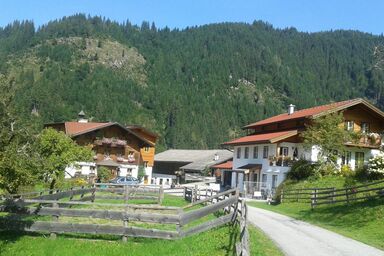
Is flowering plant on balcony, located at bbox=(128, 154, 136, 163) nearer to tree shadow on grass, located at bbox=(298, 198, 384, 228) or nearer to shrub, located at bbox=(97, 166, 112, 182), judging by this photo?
shrub, located at bbox=(97, 166, 112, 182)

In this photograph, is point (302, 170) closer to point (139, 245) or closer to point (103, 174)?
point (139, 245)

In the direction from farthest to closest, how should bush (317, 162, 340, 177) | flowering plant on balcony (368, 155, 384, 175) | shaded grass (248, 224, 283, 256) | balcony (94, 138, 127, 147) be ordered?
balcony (94, 138, 127, 147) < bush (317, 162, 340, 177) < flowering plant on balcony (368, 155, 384, 175) < shaded grass (248, 224, 283, 256)

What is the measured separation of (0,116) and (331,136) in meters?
30.4

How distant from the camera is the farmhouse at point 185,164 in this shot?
8000 cm

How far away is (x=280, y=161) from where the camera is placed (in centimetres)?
4894

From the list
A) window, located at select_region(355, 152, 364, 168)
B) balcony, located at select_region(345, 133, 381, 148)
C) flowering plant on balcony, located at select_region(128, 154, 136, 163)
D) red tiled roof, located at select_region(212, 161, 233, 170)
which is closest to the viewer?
balcony, located at select_region(345, 133, 381, 148)

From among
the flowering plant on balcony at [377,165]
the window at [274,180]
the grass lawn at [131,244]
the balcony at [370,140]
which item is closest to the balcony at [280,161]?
the window at [274,180]

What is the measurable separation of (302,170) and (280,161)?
6730 mm

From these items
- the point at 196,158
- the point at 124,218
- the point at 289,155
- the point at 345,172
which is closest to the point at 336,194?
the point at 345,172

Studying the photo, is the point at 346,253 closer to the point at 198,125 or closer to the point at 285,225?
the point at 285,225

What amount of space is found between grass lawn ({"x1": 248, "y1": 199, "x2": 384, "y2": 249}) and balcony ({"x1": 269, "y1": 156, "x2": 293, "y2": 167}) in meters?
18.1

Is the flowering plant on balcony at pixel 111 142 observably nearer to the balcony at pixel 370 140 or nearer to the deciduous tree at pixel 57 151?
the balcony at pixel 370 140

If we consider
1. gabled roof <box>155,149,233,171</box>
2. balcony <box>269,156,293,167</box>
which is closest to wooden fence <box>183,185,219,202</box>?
balcony <box>269,156,293,167</box>

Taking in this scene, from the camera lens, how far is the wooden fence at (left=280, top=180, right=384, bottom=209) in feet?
85.1
